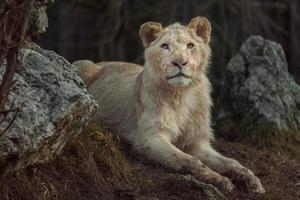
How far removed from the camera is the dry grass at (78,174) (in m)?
5.93

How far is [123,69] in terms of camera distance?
30.2 ft

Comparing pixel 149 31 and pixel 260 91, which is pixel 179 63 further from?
pixel 260 91

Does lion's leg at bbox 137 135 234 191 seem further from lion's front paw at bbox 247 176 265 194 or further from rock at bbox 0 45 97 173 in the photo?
rock at bbox 0 45 97 173

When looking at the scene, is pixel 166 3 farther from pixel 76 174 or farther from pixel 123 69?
pixel 76 174

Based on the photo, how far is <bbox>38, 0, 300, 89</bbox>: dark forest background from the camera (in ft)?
54.7

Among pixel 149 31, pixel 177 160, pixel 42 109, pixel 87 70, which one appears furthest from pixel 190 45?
pixel 87 70

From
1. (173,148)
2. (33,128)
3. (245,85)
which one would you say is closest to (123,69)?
(245,85)

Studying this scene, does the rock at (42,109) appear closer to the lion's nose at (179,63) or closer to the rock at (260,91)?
the lion's nose at (179,63)

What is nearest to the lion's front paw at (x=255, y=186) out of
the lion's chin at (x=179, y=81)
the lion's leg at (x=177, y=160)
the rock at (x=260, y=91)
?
the lion's leg at (x=177, y=160)

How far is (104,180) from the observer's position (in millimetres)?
6570

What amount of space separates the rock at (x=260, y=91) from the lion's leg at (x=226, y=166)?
1.36 m

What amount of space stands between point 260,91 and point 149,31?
1.87 metres

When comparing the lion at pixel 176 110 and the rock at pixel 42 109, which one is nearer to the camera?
the rock at pixel 42 109

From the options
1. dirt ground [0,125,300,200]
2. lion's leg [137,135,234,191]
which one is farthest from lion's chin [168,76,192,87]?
dirt ground [0,125,300,200]
